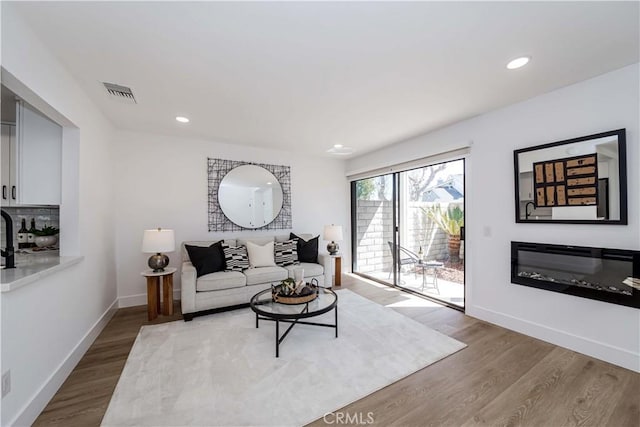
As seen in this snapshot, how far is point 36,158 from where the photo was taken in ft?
7.74

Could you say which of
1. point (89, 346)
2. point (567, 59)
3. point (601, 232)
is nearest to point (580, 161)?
point (601, 232)

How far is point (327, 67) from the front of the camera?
2080 mm

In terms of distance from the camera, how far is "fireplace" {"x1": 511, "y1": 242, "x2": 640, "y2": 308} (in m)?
2.12

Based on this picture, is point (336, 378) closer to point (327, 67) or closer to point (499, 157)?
point (327, 67)

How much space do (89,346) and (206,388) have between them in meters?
1.51

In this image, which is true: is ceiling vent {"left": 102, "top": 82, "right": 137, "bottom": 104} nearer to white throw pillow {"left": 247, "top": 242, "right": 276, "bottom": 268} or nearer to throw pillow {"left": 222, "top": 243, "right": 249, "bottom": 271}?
throw pillow {"left": 222, "top": 243, "right": 249, "bottom": 271}

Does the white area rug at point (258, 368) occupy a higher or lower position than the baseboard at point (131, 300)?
lower

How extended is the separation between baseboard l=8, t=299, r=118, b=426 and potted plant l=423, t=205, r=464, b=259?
4298 millimetres

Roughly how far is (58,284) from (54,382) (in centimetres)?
69

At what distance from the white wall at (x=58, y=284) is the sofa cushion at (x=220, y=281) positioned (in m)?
1.04

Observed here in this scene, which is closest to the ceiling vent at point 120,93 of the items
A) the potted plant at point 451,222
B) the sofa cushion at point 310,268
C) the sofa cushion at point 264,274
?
the sofa cushion at point 264,274

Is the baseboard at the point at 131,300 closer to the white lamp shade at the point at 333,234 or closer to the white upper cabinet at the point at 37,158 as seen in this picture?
the white upper cabinet at the point at 37,158

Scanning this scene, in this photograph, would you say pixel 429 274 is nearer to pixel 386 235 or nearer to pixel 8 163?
pixel 386 235

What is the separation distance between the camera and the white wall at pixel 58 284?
4.89 ft
